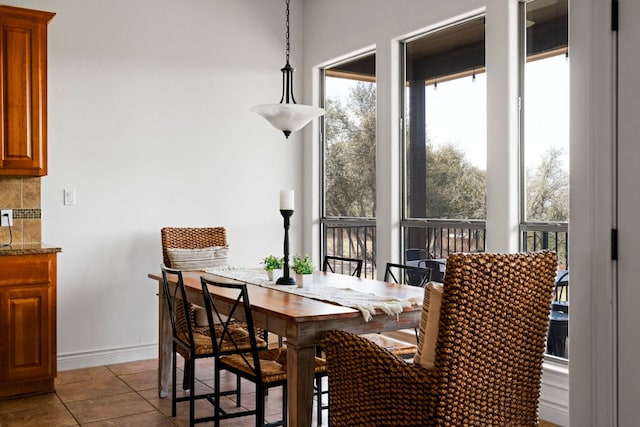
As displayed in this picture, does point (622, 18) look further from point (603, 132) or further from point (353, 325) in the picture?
point (353, 325)

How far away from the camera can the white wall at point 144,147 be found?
4.61 m

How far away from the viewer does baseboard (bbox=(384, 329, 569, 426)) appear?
134 inches

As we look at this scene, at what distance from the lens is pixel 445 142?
4.37 metres

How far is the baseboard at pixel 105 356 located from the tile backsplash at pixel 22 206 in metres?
0.88

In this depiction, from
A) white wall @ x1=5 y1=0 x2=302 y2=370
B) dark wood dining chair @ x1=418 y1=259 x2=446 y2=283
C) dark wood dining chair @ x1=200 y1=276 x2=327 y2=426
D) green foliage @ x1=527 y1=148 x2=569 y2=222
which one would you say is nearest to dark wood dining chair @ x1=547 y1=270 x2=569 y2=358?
green foliage @ x1=527 y1=148 x2=569 y2=222

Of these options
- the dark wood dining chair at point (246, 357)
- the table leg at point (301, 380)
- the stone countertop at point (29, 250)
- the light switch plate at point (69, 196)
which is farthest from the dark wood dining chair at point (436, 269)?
the light switch plate at point (69, 196)

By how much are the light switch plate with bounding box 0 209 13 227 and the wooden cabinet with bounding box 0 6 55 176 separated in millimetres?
330

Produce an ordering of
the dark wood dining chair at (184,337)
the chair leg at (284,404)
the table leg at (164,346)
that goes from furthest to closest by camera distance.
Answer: the table leg at (164,346) < the dark wood dining chair at (184,337) < the chair leg at (284,404)

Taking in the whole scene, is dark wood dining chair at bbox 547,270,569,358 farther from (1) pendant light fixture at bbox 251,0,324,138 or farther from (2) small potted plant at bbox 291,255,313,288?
(1) pendant light fixture at bbox 251,0,324,138

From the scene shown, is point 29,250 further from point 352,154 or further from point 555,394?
point 555,394

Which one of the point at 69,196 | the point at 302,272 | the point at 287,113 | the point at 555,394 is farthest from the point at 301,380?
the point at 69,196

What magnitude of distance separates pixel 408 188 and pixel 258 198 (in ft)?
4.57

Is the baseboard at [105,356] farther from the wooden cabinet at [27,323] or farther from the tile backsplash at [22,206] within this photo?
the tile backsplash at [22,206]

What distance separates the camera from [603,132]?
2.01 meters
